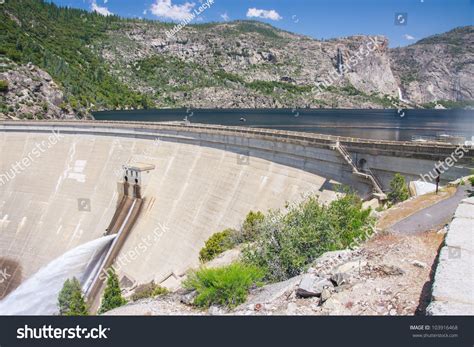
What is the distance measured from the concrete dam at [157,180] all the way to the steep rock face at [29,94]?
39.7 metres

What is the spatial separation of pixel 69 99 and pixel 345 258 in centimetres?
10806

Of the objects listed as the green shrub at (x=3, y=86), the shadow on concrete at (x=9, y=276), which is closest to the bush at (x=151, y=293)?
the shadow on concrete at (x=9, y=276)

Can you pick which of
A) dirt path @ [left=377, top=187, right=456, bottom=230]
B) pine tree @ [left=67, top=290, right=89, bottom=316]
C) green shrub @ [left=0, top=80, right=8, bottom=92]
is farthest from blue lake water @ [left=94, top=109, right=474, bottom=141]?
pine tree @ [left=67, top=290, right=89, bottom=316]

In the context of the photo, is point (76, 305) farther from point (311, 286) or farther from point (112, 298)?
point (311, 286)

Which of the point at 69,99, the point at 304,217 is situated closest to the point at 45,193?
the point at 304,217

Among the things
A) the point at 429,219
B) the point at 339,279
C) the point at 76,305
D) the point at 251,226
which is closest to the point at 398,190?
the point at 429,219

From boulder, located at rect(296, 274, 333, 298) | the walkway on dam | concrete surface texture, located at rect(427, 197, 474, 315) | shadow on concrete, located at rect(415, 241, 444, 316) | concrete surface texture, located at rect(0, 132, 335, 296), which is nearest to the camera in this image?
concrete surface texture, located at rect(427, 197, 474, 315)

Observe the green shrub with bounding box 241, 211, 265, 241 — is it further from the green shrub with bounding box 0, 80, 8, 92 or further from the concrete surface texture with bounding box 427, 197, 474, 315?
the green shrub with bounding box 0, 80, 8, 92

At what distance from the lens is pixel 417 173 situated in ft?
64.1

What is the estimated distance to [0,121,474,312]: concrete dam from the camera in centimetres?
2245

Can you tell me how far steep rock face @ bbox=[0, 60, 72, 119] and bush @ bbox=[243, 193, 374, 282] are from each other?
7483 centimetres

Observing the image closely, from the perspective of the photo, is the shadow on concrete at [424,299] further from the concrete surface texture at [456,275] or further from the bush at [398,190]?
the bush at [398,190]
